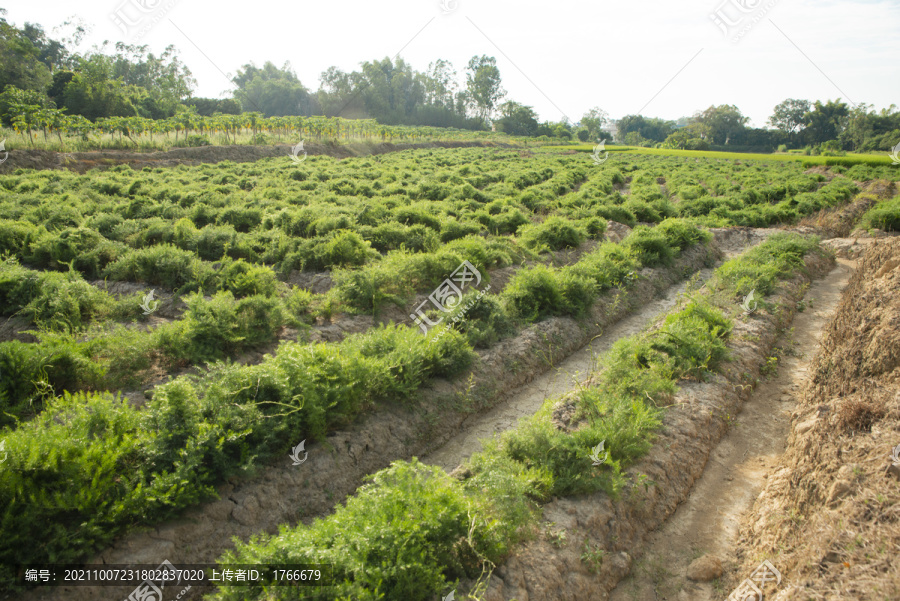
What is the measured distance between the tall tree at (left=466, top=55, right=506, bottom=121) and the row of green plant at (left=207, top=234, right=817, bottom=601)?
105m

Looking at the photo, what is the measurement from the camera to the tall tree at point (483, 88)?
332 feet

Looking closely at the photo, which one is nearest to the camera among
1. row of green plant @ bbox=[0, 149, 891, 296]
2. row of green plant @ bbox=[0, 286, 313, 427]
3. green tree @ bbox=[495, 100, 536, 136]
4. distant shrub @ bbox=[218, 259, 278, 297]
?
row of green plant @ bbox=[0, 286, 313, 427]

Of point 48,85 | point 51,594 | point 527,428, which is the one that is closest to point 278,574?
point 51,594

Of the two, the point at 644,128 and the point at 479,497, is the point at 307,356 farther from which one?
the point at 644,128

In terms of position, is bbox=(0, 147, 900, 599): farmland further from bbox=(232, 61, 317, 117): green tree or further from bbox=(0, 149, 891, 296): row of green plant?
bbox=(232, 61, 317, 117): green tree

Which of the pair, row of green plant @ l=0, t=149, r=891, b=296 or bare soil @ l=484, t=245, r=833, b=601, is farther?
row of green plant @ l=0, t=149, r=891, b=296

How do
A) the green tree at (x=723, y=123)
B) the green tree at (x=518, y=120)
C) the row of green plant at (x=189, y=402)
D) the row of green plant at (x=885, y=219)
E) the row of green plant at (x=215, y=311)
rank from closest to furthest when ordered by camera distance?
the row of green plant at (x=189, y=402) < the row of green plant at (x=215, y=311) < the row of green plant at (x=885, y=219) < the green tree at (x=723, y=123) < the green tree at (x=518, y=120)

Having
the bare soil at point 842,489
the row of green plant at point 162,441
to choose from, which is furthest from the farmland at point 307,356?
the bare soil at point 842,489

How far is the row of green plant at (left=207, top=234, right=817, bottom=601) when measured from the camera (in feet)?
11.6

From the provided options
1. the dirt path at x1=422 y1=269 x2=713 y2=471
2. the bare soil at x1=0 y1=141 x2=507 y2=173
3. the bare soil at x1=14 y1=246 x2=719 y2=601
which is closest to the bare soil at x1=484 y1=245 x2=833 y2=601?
the dirt path at x1=422 y1=269 x2=713 y2=471

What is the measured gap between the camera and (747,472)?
19.8ft

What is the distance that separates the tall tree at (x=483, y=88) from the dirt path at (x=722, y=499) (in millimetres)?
103529

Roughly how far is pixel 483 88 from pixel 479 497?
108444 mm

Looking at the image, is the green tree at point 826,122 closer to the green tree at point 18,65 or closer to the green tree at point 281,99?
the green tree at point 281,99
